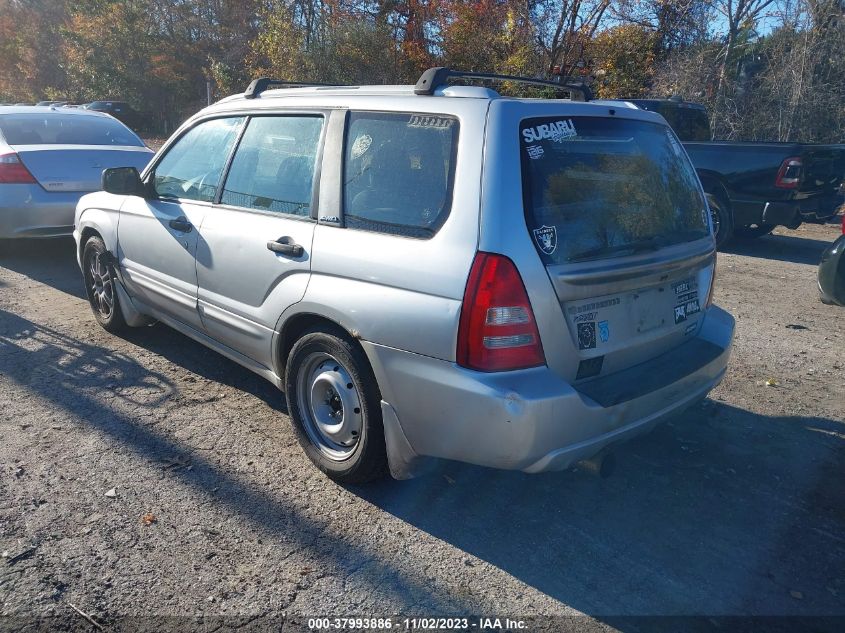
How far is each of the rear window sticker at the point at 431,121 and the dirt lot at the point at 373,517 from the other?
68.6 inches

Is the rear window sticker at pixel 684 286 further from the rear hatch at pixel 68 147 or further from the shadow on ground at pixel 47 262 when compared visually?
the rear hatch at pixel 68 147

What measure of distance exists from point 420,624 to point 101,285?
4156 millimetres

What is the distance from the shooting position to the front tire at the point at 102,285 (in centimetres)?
546

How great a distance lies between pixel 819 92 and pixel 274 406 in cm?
1301

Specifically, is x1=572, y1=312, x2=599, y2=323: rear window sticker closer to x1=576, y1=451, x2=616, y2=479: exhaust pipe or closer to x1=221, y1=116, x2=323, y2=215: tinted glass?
x1=576, y1=451, x2=616, y2=479: exhaust pipe

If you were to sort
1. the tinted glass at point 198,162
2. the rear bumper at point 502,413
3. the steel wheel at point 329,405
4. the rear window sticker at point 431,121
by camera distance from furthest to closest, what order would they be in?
the tinted glass at point 198,162 < the steel wheel at point 329,405 < the rear window sticker at point 431,121 < the rear bumper at point 502,413

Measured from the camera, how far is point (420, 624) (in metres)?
2.67

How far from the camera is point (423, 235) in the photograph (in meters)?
3.02

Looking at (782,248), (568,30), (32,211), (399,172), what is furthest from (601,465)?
(568,30)

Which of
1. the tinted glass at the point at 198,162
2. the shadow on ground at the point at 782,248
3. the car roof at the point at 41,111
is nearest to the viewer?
the tinted glass at the point at 198,162

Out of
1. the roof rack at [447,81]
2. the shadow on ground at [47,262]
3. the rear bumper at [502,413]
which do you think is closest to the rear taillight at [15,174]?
the shadow on ground at [47,262]

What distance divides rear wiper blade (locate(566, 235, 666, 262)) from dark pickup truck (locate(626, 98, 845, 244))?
6.72 m

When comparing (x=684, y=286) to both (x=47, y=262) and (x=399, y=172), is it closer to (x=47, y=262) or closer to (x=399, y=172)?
(x=399, y=172)

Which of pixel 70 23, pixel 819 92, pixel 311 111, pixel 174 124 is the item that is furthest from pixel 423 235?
pixel 70 23
